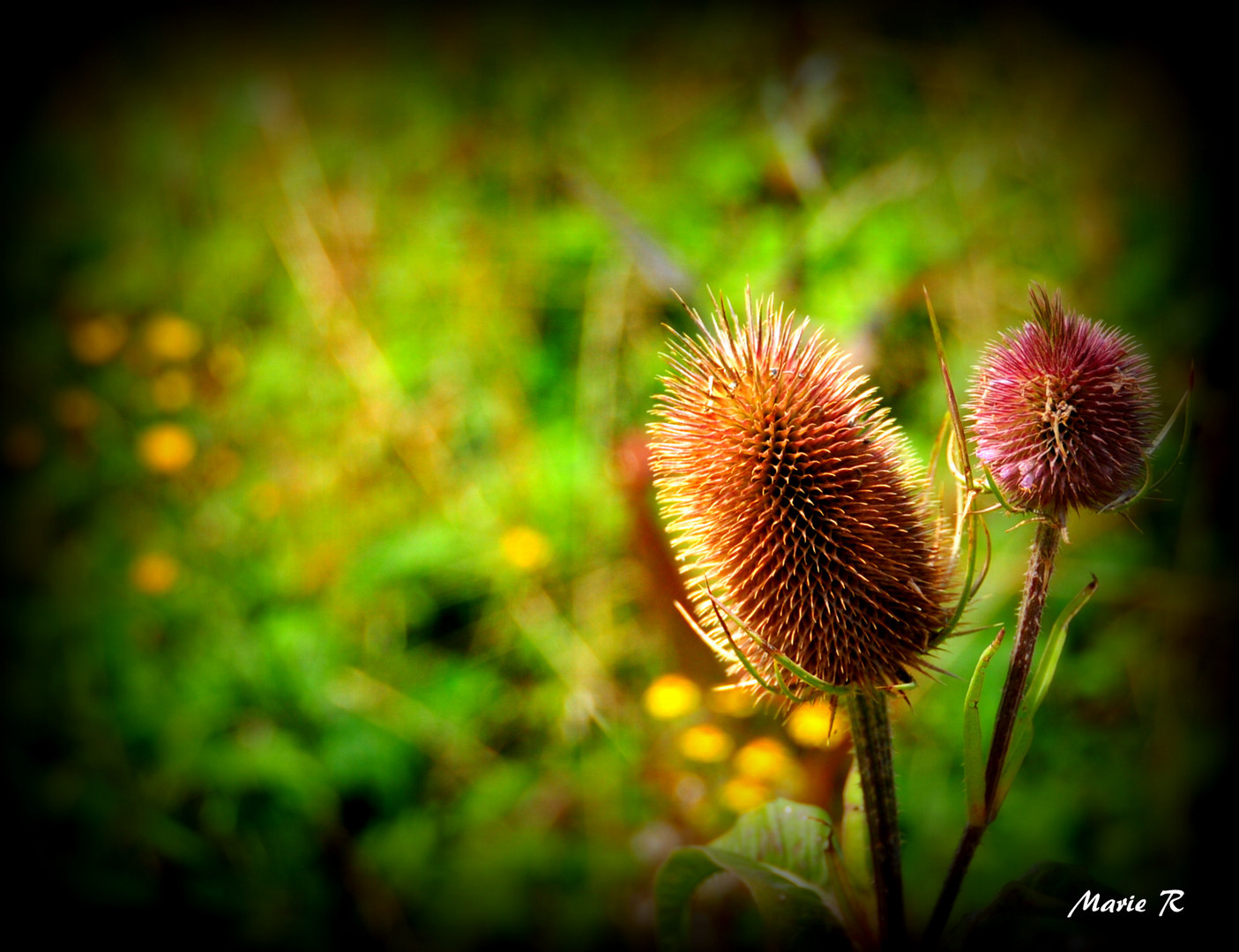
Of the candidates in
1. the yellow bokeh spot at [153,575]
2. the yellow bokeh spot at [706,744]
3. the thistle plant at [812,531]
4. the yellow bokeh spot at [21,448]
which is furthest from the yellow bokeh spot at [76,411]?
the thistle plant at [812,531]

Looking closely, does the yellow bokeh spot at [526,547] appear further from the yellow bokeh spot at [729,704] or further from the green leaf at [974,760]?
the green leaf at [974,760]

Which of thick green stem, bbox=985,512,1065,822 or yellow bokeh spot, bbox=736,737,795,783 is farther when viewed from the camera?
yellow bokeh spot, bbox=736,737,795,783

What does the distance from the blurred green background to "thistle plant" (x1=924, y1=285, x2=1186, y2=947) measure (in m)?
1.51

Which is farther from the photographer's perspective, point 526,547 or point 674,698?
point 526,547

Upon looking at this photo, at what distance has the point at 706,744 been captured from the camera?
2650mm

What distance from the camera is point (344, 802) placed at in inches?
118

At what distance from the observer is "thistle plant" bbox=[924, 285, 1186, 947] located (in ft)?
3.46

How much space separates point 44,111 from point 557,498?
12.4 ft

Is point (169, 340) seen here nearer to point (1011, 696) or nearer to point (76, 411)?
point (76, 411)

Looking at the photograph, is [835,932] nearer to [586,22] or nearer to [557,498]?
[557,498]

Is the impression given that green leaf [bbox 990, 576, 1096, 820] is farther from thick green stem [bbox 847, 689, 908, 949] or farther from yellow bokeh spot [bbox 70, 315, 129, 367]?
yellow bokeh spot [bbox 70, 315, 129, 367]

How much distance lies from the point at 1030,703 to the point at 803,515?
38 cm

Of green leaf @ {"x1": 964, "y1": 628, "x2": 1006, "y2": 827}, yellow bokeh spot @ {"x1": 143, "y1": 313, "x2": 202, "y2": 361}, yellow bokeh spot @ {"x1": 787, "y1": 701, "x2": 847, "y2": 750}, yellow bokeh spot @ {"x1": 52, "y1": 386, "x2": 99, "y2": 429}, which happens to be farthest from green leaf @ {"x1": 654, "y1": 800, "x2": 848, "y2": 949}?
yellow bokeh spot @ {"x1": 143, "y1": 313, "x2": 202, "y2": 361}

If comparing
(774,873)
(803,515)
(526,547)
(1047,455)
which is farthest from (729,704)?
(1047,455)
